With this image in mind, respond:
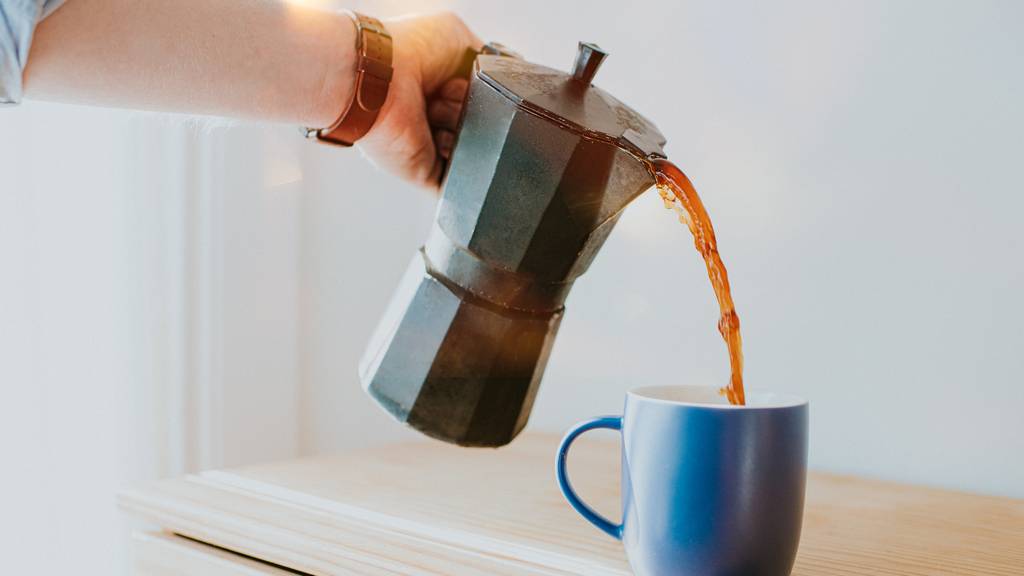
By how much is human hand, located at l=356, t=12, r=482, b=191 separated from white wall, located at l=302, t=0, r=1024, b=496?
1.04 ft

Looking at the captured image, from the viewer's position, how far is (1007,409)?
0.82 m

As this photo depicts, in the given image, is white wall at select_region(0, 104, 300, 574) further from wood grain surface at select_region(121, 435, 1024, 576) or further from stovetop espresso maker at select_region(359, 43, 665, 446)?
stovetop espresso maker at select_region(359, 43, 665, 446)

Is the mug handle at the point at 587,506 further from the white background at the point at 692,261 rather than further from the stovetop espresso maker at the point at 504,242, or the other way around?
the white background at the point at 692,261

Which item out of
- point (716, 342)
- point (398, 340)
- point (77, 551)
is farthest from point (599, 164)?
point (77, 551)

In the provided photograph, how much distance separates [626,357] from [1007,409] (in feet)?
1.33

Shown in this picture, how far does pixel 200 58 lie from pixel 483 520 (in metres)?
0.41

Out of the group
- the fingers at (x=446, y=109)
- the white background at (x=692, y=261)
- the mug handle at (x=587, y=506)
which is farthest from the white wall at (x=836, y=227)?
the mug handle at (x=587, y=506)

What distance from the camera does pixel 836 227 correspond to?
0.90 metres

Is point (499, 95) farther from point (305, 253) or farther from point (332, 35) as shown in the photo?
point (305, 253)

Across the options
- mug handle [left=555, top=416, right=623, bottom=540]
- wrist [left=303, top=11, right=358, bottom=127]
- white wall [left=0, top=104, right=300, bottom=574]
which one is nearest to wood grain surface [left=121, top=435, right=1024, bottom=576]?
mug handle [left=555, top=416, right=623, bottom=540]

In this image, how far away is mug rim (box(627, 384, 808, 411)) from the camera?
499 mm

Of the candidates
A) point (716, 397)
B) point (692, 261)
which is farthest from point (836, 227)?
point (716, 397)

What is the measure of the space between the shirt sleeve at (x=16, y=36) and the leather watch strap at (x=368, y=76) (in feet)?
0.74

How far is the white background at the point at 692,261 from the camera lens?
2.74 ft
